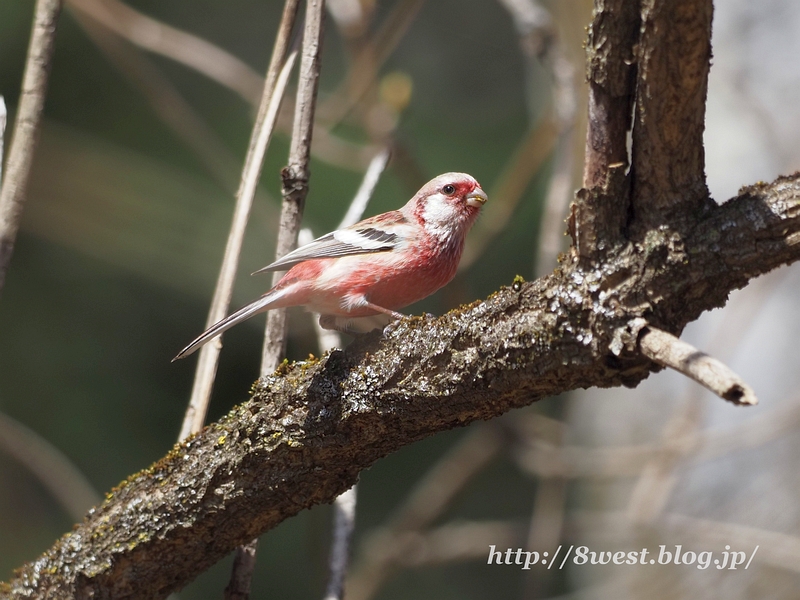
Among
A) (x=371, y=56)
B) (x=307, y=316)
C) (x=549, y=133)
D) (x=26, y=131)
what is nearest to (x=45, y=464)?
(x=307, y=316)

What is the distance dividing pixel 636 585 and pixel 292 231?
513 centimetres

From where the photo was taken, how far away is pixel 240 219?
320cm

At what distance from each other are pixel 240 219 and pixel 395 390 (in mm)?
1224

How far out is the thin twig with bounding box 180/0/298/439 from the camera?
125 inches

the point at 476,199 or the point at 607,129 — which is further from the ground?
the point at 476,199

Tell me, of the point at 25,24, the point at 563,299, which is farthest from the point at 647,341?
the point at 25,24

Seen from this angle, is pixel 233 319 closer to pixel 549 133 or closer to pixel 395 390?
pixel 395 390

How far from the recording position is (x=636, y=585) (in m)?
6.74

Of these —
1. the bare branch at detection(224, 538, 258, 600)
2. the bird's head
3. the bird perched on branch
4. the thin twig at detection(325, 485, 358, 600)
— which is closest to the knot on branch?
the bird perched on branch

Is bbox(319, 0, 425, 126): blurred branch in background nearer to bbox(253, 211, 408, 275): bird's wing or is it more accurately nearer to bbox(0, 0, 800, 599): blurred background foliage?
bbox(0, 0, 800, 599): blurred background foliage

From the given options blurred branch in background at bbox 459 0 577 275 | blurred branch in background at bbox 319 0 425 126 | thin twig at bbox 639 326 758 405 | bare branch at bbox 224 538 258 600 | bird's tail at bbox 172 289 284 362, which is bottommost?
thin twig at bbox 639 326 758 405

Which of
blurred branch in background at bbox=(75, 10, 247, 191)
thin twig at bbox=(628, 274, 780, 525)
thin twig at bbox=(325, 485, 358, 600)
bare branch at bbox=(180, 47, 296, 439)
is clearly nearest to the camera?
bare branch at bbox=(180, 47, 296, 439)

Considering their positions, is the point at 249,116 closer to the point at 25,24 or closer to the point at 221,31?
the point at 221,31

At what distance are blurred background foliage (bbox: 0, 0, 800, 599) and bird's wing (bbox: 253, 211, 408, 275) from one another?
1502mm
